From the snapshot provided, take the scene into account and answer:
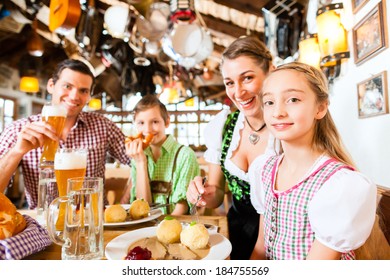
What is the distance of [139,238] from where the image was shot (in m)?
0.81

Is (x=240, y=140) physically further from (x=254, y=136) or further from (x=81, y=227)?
(x=81, y=227)

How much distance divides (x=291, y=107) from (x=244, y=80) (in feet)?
1.27

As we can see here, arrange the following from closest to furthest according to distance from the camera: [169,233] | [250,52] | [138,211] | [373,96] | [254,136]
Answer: [169,233] < [138,211] < [250,52] < [254,136] < [373,96]

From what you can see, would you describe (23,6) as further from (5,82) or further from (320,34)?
(5,82)

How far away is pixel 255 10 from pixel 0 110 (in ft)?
18.1

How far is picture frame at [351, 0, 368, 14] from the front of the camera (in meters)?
1.65

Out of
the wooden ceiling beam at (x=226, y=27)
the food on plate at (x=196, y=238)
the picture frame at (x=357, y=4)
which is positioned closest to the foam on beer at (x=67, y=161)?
the food on plate at (x=196, y=238)

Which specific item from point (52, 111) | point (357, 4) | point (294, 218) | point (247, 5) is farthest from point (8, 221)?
point (247, 5)

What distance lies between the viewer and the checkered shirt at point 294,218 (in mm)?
817

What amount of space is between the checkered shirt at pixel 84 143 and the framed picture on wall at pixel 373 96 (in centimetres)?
145

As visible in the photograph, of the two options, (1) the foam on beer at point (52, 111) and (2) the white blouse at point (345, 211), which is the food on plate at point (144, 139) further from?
(2) the white blouse at point (345, 211)

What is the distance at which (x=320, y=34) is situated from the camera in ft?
6.16

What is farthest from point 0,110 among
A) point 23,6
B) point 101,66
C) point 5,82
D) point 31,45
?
point 23,6
